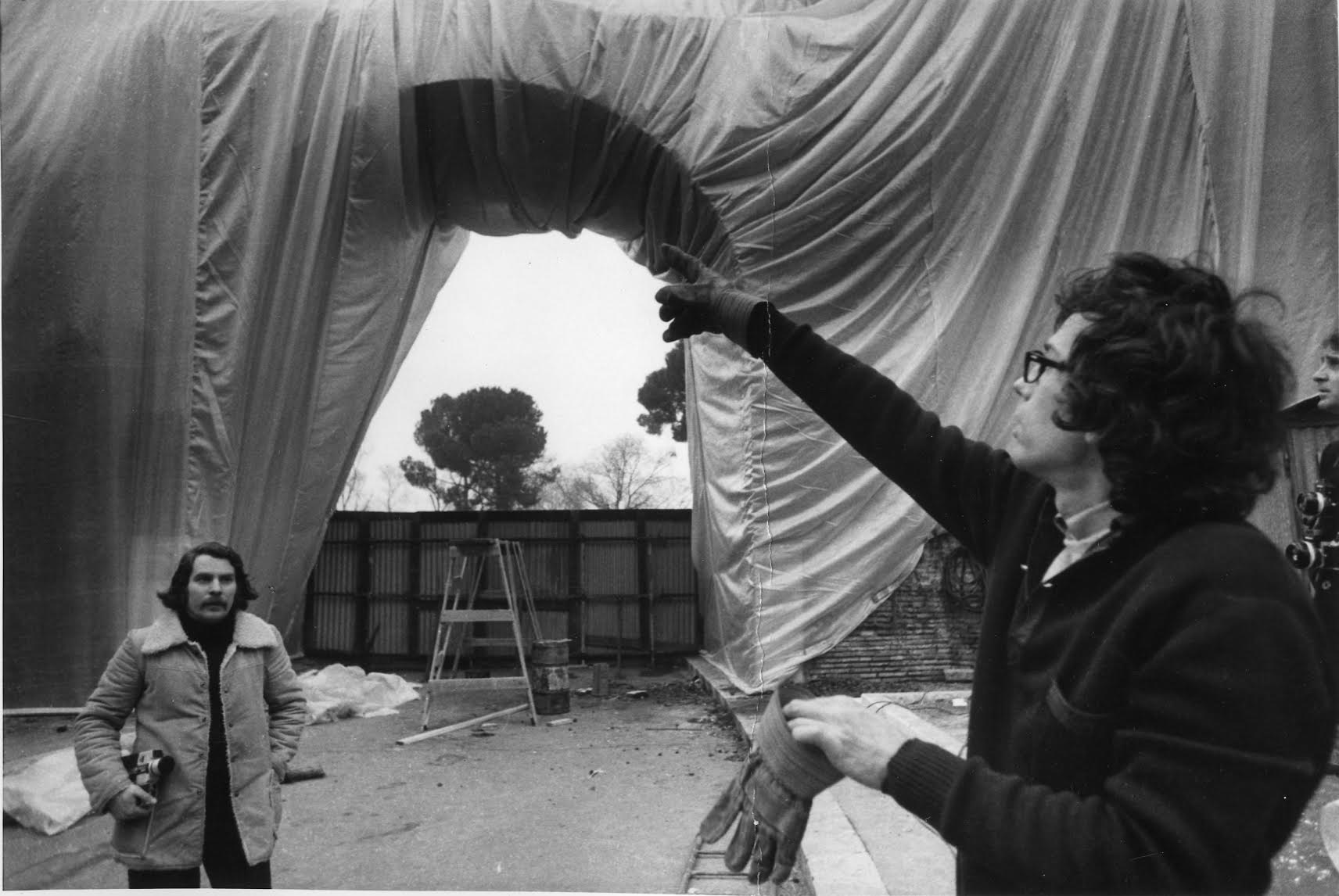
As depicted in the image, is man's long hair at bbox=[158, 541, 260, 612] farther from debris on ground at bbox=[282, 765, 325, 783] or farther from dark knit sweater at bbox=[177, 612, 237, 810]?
debris on ground at bbox=[282, 765, 325, 783]

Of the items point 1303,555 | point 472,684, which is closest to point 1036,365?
point 1303,555

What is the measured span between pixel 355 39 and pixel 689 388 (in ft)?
10.6

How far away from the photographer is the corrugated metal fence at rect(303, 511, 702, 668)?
8734 mm

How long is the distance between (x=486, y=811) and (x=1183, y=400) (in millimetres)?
3682

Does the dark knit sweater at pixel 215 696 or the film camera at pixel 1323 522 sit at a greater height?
the film camera at pixel 1323 522

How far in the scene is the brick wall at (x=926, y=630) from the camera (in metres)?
4.58

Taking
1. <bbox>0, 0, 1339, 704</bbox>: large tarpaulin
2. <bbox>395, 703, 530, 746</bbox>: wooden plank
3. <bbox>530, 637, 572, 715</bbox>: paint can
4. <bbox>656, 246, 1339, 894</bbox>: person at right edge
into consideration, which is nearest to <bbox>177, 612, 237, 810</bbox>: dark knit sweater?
<bbox>0, 0, 1339, 704</bbox>: large tarpaulin

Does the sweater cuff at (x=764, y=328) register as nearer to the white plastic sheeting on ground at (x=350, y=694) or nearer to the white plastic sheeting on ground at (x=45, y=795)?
the white plastic sheeting on ground at (x=45, y=795)

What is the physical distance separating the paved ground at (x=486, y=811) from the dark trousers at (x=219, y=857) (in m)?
1.01

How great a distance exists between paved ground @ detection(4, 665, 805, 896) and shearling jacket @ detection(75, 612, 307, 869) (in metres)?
1.09

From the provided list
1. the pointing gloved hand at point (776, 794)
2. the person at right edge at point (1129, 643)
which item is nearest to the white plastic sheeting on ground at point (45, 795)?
the pointing gloved hand at point (776, 794)

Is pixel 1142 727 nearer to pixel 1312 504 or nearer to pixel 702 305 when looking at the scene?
pixel 702 305

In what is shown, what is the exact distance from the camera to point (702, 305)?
1627 mm

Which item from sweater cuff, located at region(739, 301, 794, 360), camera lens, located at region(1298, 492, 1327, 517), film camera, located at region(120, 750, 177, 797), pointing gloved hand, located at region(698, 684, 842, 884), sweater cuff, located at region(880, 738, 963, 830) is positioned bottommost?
film camera, located at region(120, 750, 177, 797)
